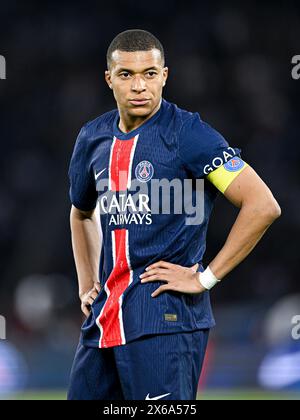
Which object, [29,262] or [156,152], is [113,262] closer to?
[156,152]

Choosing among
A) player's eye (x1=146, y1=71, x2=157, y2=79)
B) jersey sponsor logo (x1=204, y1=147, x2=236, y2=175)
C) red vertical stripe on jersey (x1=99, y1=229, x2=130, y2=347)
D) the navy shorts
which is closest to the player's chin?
player's eye (x1=146, y1=71, x2=157, y2=79)

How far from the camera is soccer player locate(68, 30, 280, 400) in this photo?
9.80 ft

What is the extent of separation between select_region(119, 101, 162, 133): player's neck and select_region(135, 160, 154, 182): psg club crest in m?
0.19

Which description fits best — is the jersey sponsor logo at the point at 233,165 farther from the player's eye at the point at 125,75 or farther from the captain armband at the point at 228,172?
the player's eye at the point at 125,75

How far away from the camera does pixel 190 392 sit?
3043mm

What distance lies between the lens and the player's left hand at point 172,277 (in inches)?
119

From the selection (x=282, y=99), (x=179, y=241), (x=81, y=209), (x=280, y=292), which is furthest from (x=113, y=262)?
(x=282, y=99)

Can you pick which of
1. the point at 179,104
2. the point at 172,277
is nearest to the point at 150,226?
the point at 172,277

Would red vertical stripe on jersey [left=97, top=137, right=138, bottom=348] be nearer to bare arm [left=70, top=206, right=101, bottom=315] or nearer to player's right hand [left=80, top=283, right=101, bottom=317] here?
player's right hand [left=80, top=283, right=101, bottom=317]

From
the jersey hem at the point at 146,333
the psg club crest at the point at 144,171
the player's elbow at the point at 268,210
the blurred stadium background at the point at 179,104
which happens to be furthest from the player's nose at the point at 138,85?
the blurred stadium background at the point at 179,104

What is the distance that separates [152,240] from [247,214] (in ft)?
1.12

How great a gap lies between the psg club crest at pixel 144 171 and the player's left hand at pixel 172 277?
0.98ft

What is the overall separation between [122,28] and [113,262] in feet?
17.5

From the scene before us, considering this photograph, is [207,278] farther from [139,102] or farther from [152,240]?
[139,102]
